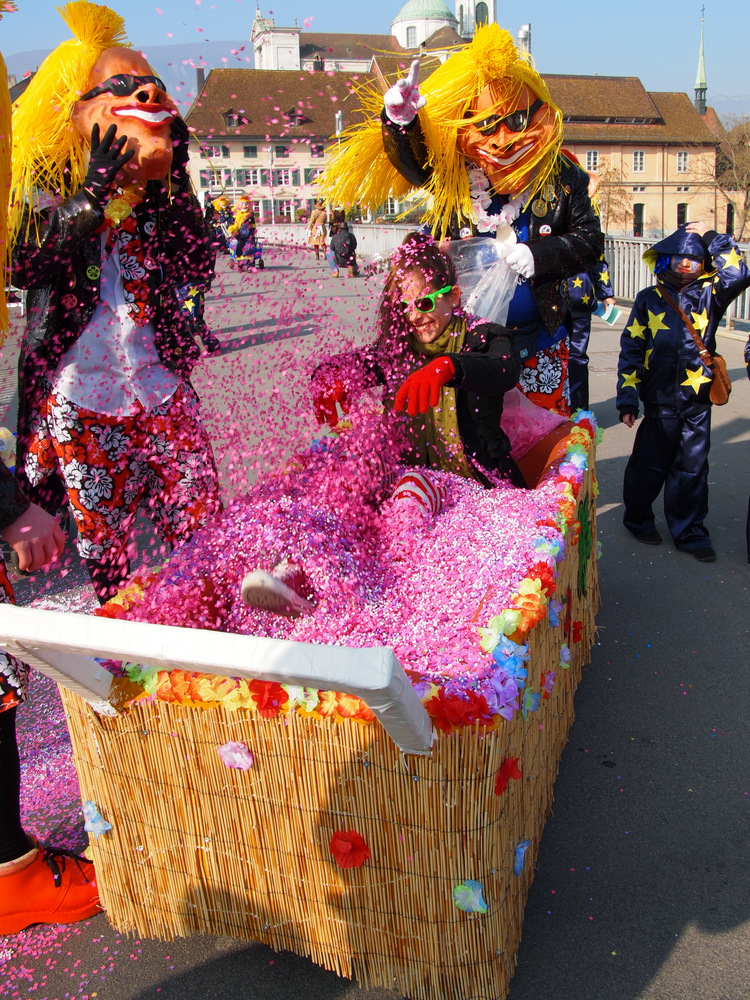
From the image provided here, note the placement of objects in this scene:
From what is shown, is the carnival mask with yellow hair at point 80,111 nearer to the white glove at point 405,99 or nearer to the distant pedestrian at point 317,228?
the distant pedestrian at point 317,228

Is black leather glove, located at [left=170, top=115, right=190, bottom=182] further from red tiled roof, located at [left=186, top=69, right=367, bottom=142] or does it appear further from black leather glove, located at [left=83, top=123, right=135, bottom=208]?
black leather glove, located at [left=83, top=123, right=135, bottom=208]

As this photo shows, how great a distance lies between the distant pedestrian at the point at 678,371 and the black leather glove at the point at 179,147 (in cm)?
234

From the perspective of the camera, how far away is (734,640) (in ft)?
10.00

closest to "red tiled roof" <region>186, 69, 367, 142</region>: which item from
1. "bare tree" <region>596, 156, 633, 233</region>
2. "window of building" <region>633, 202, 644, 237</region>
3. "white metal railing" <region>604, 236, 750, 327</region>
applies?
"white metal railing" <region>604, 236, 750, 327</region>

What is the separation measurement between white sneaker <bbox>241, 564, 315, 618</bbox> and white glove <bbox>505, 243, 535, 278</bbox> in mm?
1412

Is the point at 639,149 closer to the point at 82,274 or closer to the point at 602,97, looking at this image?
the point at 602,97

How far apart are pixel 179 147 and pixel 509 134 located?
1.05 metres

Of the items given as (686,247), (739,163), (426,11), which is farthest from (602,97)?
(686,247)

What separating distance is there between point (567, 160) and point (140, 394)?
1.69 m

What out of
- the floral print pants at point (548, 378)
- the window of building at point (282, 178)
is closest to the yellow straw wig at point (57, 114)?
the window of building at point (282, 178)

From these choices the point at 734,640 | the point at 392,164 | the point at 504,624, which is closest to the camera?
the point at 504,624

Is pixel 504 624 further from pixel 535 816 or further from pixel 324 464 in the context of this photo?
pixel 324 464

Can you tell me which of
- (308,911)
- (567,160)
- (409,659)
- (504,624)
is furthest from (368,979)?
(567,160)

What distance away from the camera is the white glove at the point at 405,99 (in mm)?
2334
